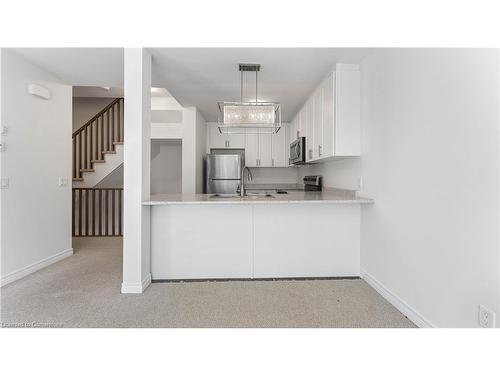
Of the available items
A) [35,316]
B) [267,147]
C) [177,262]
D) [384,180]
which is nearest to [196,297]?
[177,262]

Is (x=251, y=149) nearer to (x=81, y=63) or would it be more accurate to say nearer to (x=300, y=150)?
(x=300, y=150)

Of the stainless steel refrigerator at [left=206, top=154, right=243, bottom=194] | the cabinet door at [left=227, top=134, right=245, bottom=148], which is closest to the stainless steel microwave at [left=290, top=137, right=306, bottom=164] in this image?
the stainless steel refrigerator at [left=206, top=154, right=243, bottom=194]

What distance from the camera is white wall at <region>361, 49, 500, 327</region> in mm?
1375

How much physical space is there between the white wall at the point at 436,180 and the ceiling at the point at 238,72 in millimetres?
587

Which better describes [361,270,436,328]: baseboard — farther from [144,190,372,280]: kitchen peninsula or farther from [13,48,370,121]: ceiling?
[13,48,370,121]: ceiling

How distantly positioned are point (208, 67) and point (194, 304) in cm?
235

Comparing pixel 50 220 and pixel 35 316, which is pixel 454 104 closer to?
pixel 35 316

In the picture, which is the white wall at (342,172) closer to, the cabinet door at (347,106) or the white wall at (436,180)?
the cabinet door at (347,106)

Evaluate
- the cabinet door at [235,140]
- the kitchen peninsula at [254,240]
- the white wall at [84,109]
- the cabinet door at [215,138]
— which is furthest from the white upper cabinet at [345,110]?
the white wall at [84,109]

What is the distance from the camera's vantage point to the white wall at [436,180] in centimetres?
138

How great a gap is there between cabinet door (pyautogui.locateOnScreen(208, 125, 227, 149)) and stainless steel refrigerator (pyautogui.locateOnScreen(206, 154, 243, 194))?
66 cm

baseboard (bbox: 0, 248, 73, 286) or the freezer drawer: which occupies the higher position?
the freezer drawer

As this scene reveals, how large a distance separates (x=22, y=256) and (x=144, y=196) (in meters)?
1.59

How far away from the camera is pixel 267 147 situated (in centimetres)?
576
